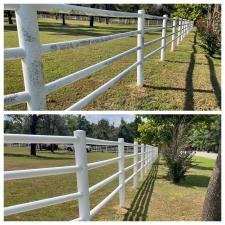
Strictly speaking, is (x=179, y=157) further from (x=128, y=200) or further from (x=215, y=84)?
(x=128, y=200)

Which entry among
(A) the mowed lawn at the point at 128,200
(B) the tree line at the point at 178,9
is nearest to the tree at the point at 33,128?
(A) the mowed lawn at the point at 128,200

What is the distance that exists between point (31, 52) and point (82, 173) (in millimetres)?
1183

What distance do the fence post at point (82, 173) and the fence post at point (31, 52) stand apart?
0.46 m

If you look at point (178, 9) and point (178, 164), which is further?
point (178, 9)

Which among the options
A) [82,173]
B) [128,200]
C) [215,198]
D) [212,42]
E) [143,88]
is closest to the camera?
[82,173]

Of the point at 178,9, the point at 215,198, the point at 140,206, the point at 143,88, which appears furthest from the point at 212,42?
the point at 178,9

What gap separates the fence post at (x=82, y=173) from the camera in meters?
3.05

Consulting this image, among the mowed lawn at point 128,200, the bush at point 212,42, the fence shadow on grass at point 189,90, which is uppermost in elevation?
the bush at point 212,42

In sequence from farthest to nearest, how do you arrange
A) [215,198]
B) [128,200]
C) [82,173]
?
[128,200], [215,198], [82,173]

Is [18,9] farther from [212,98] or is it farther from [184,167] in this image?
[184,167]

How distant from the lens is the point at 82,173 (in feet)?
10.1

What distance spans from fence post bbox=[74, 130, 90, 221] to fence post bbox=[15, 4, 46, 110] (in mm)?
463

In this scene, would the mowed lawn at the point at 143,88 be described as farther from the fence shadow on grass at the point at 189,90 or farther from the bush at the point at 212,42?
the bush at the point at 212,42

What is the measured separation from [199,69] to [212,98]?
3.04 metres
